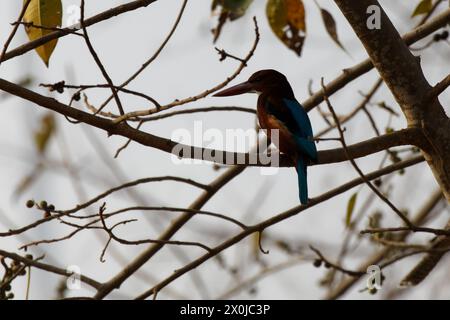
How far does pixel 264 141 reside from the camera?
4.18 m

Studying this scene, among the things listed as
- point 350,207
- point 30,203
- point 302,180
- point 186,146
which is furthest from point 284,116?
point 30,203

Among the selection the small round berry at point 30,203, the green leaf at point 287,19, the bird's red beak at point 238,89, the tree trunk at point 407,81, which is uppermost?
the bird's red beak at point 238,89

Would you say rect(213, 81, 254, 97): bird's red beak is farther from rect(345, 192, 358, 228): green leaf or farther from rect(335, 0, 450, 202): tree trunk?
rect(335, 0, 450, 202): tree trunk

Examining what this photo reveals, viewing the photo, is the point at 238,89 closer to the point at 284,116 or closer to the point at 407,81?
the point at 284,116

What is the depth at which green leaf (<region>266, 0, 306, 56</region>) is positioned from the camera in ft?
11.5

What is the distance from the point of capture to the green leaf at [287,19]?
350 centimetres

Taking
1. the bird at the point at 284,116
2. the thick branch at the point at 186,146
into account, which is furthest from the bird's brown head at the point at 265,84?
the thick branch at the point at 186,146

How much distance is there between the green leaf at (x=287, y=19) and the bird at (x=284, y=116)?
12.3 inches

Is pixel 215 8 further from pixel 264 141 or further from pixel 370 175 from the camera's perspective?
pixel 370 175

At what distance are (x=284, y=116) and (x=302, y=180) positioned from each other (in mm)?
365

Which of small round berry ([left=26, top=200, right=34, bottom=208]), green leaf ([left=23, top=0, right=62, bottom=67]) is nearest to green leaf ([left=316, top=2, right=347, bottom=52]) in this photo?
green leaf ([left=23, top=0, right=62, bottom=67])

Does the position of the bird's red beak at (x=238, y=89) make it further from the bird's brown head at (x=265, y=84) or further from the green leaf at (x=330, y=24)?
the green leaf at (x=330, y=24)
